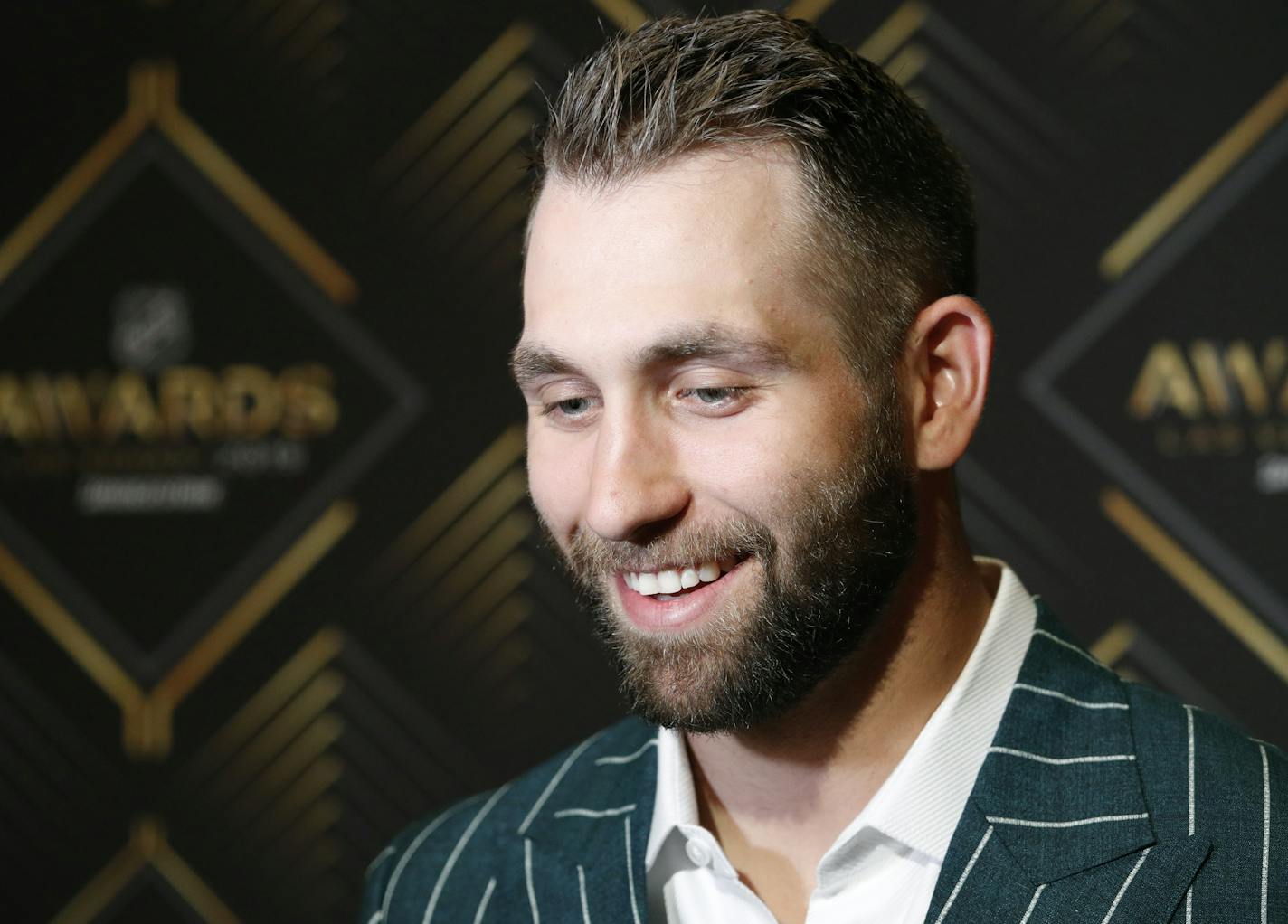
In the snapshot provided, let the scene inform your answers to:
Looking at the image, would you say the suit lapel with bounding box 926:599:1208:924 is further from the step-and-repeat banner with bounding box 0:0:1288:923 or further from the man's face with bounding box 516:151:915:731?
the step-and-repeat banner with bounding box 0:0:1288:923

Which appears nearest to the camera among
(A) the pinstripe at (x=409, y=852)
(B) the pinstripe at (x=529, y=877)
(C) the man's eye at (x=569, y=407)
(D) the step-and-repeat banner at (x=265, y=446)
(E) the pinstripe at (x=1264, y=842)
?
(E) the pinstripe at (x=1264, y=842)

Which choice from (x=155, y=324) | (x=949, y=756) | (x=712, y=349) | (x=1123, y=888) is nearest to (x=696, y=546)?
(x=712, y=349)

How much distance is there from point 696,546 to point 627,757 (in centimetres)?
36

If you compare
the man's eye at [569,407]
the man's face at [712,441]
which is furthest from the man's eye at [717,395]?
the man's eye at [569,407]

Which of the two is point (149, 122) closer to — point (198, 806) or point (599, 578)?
point (198, 806)

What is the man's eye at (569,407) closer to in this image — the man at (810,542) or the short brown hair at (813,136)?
the man at (810,542)

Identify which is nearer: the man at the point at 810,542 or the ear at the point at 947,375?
the man at the point at 810,542

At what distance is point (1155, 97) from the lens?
1.96 metres

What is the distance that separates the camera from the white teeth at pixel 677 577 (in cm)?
107

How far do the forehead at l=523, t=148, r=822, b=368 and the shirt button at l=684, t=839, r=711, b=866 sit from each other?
0.44 metres

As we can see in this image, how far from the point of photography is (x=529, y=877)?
50.0 inches

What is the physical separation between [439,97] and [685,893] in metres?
1.36

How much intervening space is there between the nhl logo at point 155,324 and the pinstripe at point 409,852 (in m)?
1.03

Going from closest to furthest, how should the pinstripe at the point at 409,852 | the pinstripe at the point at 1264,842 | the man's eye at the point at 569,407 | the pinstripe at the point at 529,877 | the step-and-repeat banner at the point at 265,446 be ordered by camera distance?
the pinstripe at the point at 1264,842, the man's eye at the point at 569,407, the pinstripe at the point at 529,877, the pinstripe at the point at 409,852, the step-and-repeat banner at the point at 265,446
